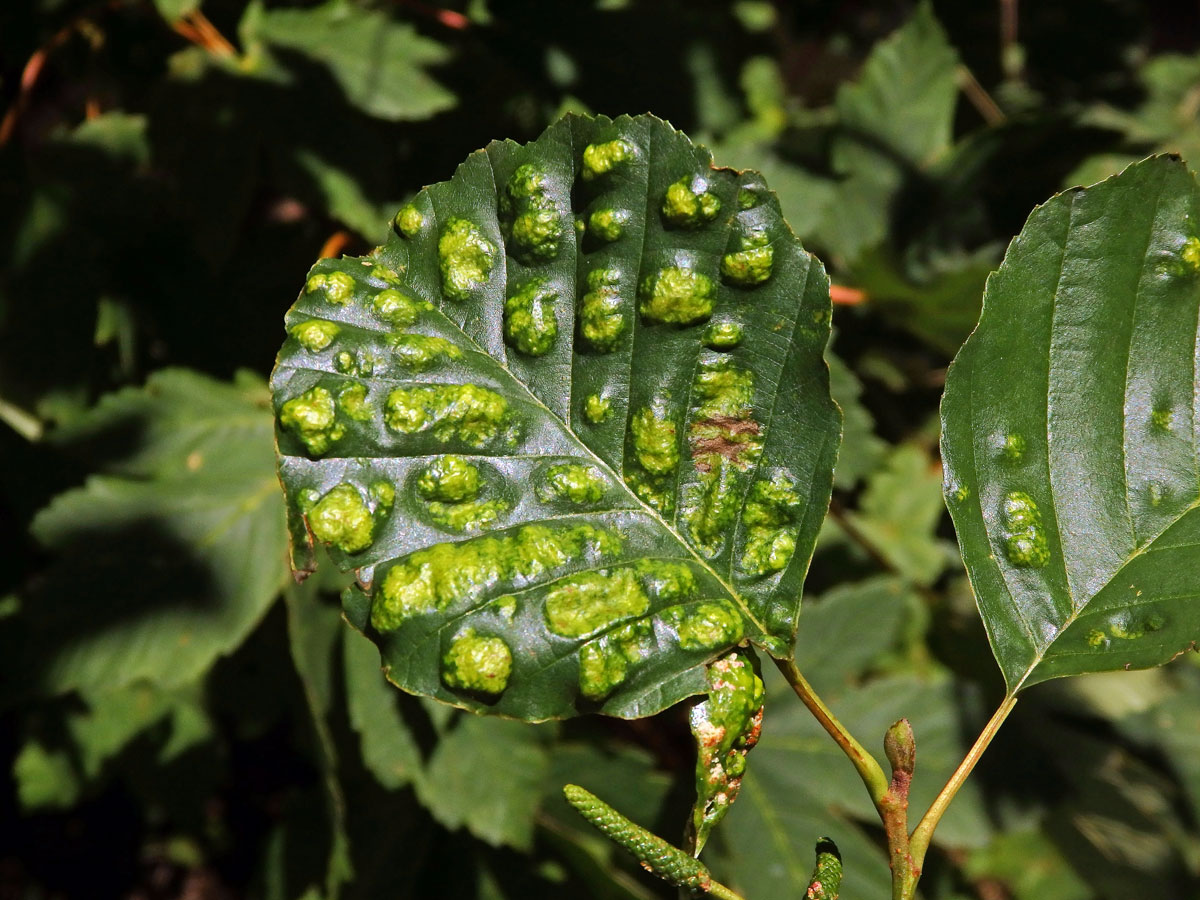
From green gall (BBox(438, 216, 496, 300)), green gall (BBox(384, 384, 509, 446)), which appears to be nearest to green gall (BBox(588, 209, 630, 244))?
green gall (BBox(438, 216, 496, 300))

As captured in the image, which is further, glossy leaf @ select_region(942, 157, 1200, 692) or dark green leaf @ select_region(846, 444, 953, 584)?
dark green leaf @ select_region(846, 444, 953, 584)

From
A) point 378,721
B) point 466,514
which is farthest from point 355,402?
point 378,721

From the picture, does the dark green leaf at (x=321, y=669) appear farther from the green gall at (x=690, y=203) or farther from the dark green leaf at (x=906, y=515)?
the dark green leaf at (x=906, y=515)

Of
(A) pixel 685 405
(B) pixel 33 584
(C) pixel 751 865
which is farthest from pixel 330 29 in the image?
(C) pixel 751 865

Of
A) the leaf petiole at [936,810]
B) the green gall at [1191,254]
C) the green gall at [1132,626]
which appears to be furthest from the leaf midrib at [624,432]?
the green gall at [1191,254]

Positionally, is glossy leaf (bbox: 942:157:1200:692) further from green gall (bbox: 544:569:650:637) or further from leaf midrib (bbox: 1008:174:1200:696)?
green gall (bbox: 544:569:650:637)
